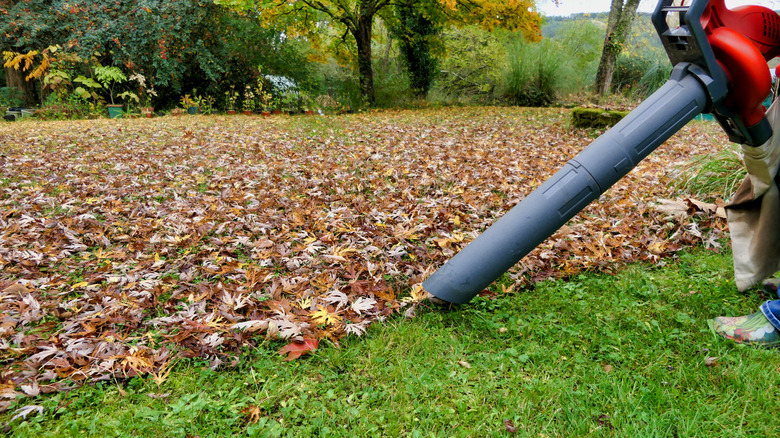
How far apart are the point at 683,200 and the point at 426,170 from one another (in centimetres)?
258

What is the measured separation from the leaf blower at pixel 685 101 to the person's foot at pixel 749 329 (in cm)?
85

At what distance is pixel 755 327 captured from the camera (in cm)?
196

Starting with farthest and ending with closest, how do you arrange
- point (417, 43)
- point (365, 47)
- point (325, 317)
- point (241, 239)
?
1. point (417, 43)
2. point (365, 47)
3. point (241, 239)
4. point (325, 317)

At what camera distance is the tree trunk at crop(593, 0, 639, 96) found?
425 inches

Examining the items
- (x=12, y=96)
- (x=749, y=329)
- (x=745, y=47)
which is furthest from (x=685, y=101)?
(x=12, y=96)

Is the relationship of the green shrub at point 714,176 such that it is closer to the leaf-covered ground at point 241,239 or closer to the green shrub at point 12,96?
the leaf-covered ground at point 241,239

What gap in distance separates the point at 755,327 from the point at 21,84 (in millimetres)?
19010

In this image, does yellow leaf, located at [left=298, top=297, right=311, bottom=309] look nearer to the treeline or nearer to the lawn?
the lawn

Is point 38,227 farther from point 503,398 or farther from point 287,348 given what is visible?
point 503,398

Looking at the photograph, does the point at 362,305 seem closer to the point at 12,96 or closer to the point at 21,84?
the point at 12,96

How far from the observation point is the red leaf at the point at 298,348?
1969 millimetres

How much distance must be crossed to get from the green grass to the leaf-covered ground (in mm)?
163

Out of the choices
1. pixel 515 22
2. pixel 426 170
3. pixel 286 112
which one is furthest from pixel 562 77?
pixel 426 170

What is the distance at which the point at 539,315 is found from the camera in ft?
7.43
